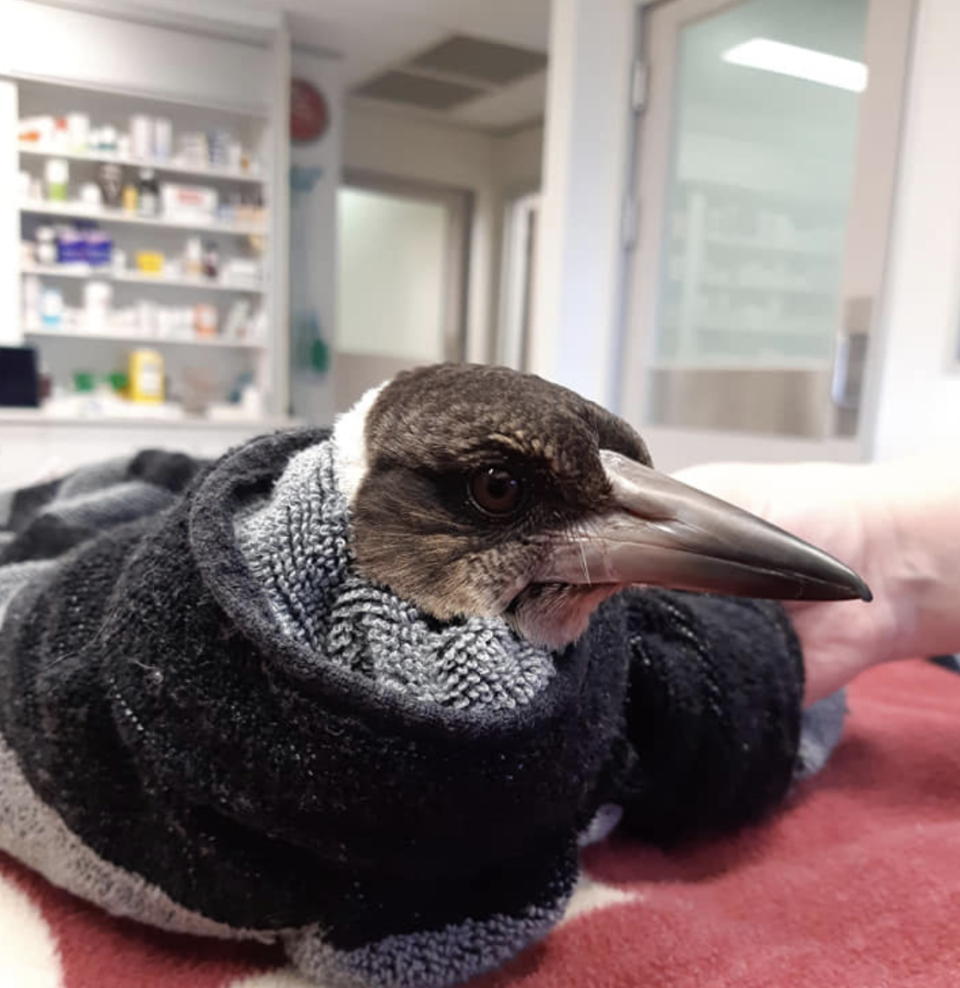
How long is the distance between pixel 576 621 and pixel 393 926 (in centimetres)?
18

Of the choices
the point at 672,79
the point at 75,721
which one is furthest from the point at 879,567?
the point at 672,79

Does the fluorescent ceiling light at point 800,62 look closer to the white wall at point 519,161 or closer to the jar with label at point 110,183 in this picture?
the white wall at point 519,161

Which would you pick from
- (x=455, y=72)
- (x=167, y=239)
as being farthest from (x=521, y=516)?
(x=455, y=72)

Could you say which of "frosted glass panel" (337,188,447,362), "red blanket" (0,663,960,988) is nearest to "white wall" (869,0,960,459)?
"red blanket" (0,663,960,988)

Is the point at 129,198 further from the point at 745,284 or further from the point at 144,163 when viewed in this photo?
the point at 745,284

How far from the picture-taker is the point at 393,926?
1.34 ft

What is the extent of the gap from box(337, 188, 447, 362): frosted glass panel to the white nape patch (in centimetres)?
224

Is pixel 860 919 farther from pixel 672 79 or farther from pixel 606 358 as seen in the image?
pixel 672 79

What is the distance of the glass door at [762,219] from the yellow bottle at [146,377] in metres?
1.03

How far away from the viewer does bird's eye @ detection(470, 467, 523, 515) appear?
395 mm

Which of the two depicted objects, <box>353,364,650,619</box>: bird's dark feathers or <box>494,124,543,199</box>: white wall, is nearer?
<box>353,364,650,619</box>: bird's dark feathers

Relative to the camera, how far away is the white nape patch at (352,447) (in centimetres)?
41

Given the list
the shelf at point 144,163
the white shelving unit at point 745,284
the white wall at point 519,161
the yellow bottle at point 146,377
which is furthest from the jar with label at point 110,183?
the white wall at point 519,161

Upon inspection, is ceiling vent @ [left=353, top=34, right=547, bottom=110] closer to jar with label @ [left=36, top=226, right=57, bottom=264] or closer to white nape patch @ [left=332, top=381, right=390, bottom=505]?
jar with label @ [left=36, top=226, right=57, bottom=264]
